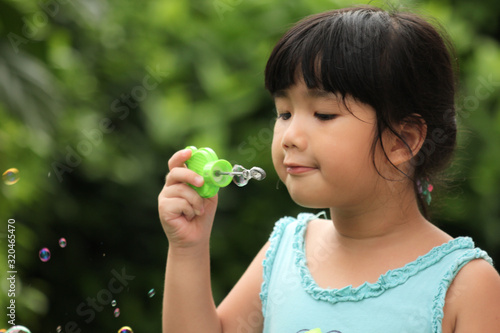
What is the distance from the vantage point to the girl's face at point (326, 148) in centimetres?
123

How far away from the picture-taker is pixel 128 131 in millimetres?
2746

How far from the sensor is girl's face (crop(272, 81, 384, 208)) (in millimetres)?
1226

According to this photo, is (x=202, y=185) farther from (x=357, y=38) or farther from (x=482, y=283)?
(x=482, y=283)

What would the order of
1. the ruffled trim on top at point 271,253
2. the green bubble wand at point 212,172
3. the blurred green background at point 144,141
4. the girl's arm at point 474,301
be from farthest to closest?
1. the blurred green background at point 144,141
2. the ruffled trim on top at point 271,253
3. the green bubble wand at point 212,172
4. the girl's arm at point 474,301

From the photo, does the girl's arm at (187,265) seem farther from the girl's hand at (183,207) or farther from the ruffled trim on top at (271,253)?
the ruffled trim on top at (271,253)

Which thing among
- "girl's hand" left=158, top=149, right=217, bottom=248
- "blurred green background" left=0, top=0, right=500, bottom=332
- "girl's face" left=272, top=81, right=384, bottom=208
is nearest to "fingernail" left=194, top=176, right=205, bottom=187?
"girl's hand" left=158, top=149, right=217, bottom=248

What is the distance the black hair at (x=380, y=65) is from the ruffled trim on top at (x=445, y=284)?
0.67 feet

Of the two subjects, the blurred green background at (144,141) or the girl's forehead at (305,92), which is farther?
the blurred green background at (144,141)

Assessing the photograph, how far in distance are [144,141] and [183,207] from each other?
1394mm

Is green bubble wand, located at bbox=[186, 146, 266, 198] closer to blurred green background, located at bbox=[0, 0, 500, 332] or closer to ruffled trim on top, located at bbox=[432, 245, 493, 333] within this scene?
ruffled trim on top, located at bbox=[432, 245, 493, 333]

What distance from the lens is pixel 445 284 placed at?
1202 millimetres

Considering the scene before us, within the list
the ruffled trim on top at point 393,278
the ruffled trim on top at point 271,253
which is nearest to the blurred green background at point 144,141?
the ruffled trim on top at point 271,253

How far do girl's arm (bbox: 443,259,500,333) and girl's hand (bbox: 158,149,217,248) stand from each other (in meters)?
0.47

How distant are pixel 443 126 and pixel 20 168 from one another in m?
1.55
